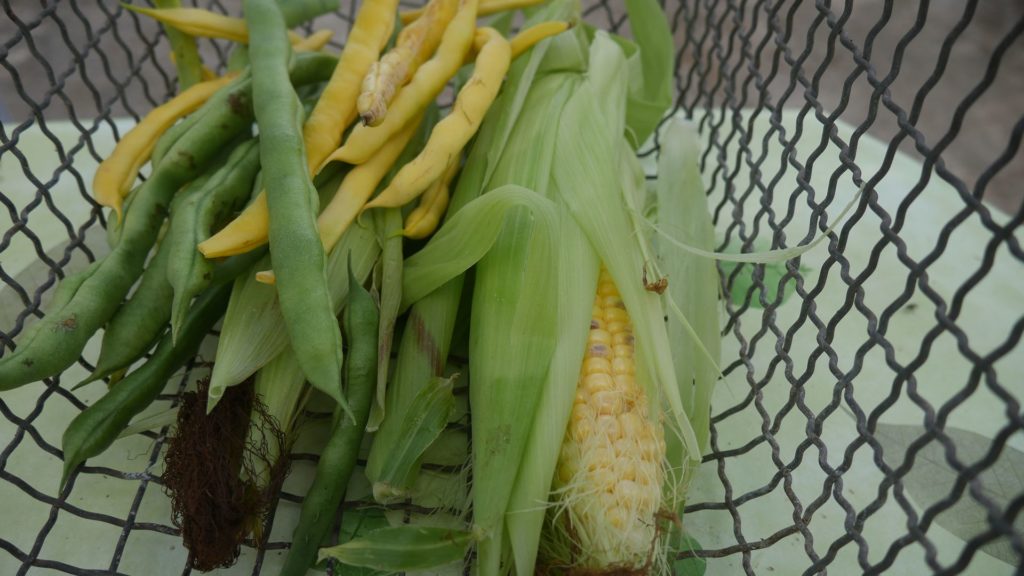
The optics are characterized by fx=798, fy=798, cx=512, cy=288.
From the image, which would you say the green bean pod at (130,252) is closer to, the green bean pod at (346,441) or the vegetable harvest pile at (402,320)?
the vegetable harvest pile at (402,320)

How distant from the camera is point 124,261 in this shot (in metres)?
0.62

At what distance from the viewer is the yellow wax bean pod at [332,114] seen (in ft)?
1.90

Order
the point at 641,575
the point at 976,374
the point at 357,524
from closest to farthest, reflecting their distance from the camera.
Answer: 1. the point at 976,374
2. the point at 641,575
3. the point at 357,524

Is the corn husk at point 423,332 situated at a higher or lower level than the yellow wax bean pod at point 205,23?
lower

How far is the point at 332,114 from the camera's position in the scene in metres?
0.66

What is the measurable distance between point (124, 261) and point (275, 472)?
0.21 m

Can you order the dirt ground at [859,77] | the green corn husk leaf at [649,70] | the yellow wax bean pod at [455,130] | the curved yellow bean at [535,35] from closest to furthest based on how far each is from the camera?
the yellow wax bean pod at [455,130] < the curved yellow bean at [535,35] < the green corn husk leaf at [649,70] < the dirt ground at [859,77]

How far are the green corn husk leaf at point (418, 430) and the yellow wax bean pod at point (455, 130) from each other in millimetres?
164

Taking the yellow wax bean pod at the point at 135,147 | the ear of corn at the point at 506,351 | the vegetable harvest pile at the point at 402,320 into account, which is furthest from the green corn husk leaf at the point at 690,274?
the yellow wax bean pod at the point at 135,147

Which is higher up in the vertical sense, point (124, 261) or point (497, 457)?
point (124, 261)

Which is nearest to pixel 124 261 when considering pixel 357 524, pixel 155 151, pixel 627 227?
pixel 155 151

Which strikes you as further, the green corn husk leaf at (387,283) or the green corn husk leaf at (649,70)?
the green corn husk leaf at (649,70)

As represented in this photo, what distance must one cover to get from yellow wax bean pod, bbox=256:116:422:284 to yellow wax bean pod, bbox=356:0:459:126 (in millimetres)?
44

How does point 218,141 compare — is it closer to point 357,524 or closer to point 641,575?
point 357,524
